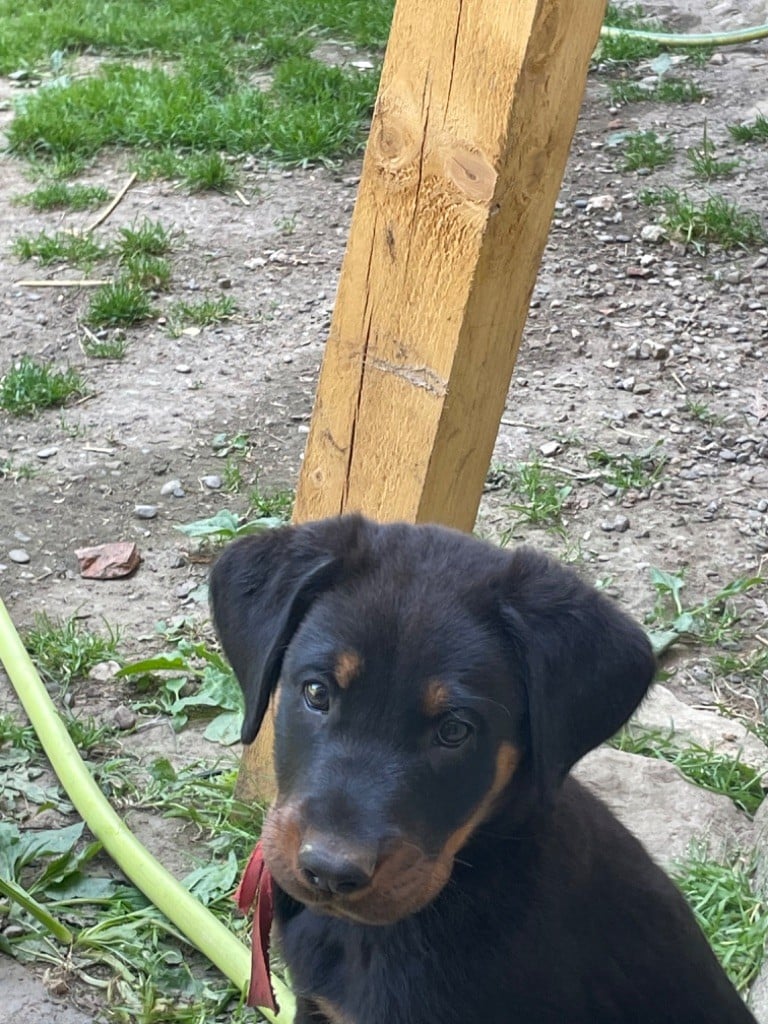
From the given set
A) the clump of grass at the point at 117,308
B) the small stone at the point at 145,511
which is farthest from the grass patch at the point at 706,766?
the clump of grass at the point at 117,308

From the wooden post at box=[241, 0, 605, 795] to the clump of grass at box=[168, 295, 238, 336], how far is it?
10.8ft

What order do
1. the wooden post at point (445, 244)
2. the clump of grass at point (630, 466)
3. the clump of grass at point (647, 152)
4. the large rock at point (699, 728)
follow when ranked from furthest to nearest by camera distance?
the clump of grass at point (647, 152) → the clump of grass at point (630, 466) → the large rock at point (699, 728) → the wooden post at point (445, 244)

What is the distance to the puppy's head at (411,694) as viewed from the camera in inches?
93.3

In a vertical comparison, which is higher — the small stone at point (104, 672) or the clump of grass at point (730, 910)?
the clump of grass at point (730, 910)

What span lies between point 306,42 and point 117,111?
163 cm

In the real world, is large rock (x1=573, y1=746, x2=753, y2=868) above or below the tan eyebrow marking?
below

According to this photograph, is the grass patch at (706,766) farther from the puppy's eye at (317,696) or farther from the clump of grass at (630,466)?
the puppy's eye at (317,696)

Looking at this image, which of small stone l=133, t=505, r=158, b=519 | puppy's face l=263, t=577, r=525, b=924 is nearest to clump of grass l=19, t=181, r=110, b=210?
small stone l=133, t=505, r=158, b=519

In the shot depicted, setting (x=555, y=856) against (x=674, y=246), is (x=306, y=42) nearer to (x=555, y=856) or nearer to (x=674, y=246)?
(x=674, y=246)

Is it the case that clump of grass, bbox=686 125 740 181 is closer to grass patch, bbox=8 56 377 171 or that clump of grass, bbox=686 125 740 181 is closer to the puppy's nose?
grass patch, bbox=8 56 377 171

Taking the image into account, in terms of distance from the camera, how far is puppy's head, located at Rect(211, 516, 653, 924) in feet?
7.77

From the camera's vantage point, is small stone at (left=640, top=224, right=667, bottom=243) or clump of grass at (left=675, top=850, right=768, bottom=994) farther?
small stone at (left=640, top=224, right=667, bottom=243)

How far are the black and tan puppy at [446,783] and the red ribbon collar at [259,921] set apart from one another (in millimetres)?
73

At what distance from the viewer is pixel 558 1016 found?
102 inches
